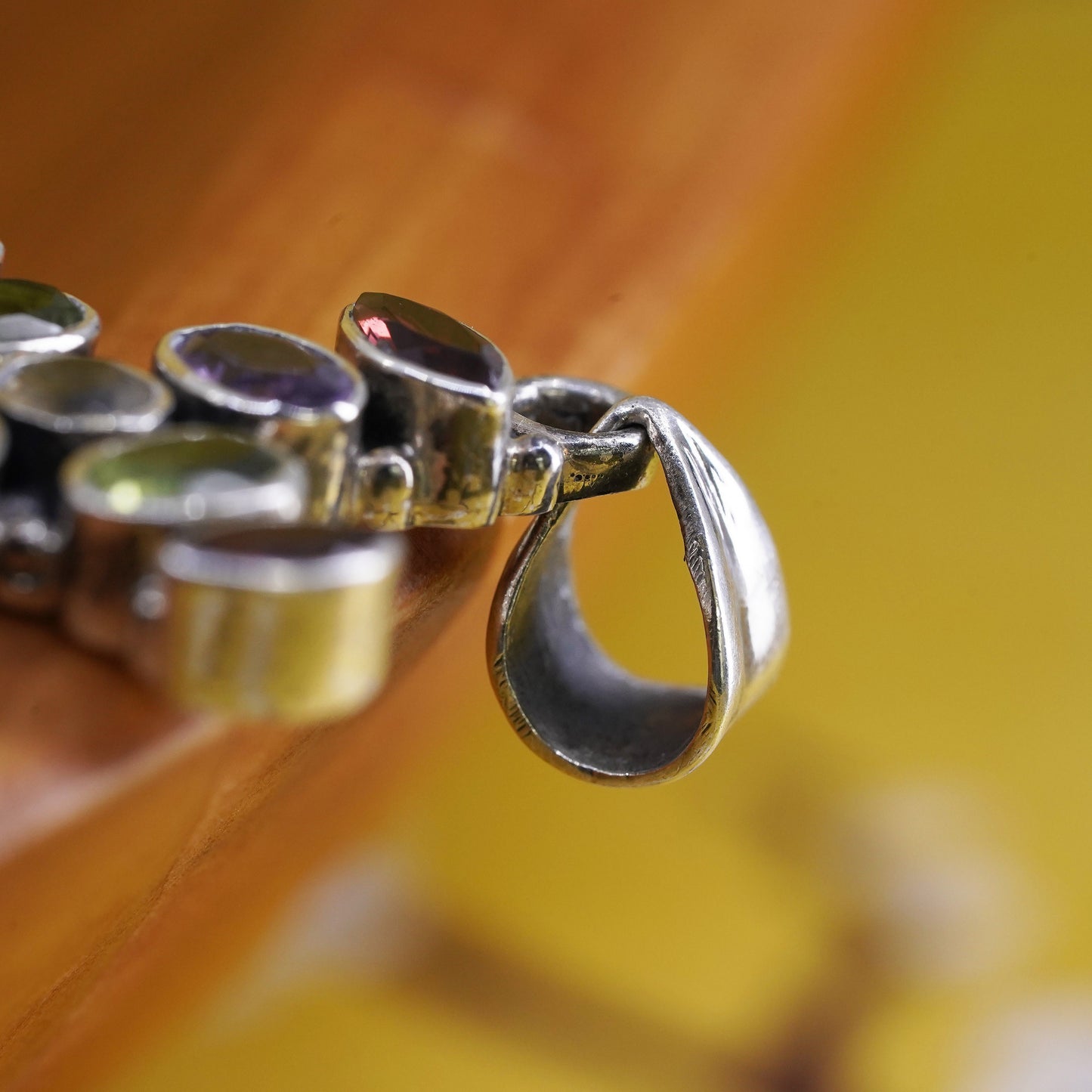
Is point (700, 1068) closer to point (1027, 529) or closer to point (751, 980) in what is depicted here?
point (751, 980)

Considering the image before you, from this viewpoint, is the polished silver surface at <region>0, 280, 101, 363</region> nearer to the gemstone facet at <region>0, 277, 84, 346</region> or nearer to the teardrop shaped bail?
the gemstone facet at <region>0, 277, 84, 346</region>

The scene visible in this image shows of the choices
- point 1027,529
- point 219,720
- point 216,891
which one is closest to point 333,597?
point 219,720

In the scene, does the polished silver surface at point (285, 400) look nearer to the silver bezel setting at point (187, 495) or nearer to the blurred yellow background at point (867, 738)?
the silver bezel setting at point (187, 495)

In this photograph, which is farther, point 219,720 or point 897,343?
point 897,343

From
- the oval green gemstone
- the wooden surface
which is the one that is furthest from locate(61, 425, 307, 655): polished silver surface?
the wooden surface

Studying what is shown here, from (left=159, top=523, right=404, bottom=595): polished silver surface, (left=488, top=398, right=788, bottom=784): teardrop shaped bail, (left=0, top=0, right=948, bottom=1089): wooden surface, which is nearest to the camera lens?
(left=159, top=523, right=404, bottom=595): polished silver surface

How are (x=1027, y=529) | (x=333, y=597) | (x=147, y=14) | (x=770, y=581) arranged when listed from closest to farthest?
(x=333, y=597)
(x=770, y=581)
(x=147, y=14)
(x=1027, y=529)

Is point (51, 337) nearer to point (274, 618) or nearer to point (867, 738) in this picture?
point (274, 618)

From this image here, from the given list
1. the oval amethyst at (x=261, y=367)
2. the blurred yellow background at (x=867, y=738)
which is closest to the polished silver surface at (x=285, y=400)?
the oval amethyst at (x=261, y=367)
